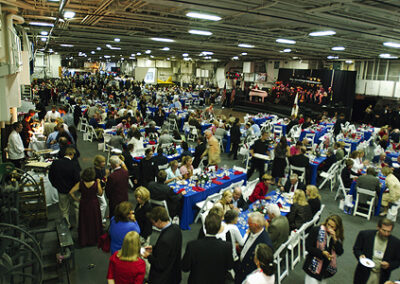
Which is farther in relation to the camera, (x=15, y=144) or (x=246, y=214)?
(x=15, y=144)

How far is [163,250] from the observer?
9.93 ft

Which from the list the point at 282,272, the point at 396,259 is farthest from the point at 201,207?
the point at 396,259

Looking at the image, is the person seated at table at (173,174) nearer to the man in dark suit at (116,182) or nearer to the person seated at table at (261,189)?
the man in dark suit at (116,182)

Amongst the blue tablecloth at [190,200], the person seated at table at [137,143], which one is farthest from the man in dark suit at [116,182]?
the person seated at table at [137,143]

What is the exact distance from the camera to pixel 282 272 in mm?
4613

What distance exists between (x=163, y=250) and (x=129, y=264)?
0.36 metres

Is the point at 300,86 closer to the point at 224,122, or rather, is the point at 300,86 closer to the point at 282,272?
the point at 224,122

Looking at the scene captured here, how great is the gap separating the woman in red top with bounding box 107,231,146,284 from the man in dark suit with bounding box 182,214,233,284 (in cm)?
45

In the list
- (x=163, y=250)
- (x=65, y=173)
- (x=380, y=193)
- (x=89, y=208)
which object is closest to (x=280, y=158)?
(x=380, y=193)

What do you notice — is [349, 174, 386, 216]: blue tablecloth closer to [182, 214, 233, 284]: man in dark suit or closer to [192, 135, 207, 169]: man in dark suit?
[192, 135, 207, 169]: man in dark suit

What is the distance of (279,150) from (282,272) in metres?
3.43

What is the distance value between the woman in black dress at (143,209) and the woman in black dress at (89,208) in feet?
2.91

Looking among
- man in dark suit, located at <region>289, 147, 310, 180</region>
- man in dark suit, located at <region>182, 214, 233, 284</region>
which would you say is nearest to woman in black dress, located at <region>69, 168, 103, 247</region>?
man in dark suit, located at <region>182, 214, 233, 284</region>

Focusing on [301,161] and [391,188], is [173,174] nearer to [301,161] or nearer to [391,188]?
[301,161]
